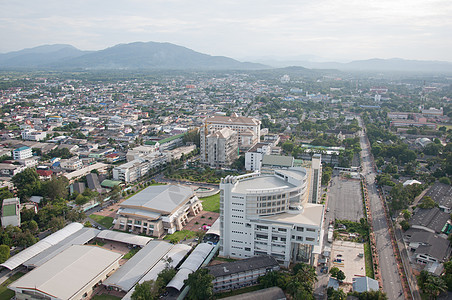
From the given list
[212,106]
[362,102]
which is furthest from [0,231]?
[362,102]

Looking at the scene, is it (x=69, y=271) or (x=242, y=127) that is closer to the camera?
(x=69, y=271)

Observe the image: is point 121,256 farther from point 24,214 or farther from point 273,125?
point 273,125

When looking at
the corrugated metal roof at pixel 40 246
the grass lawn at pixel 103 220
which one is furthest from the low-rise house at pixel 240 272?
the grass lawn at pixel 103 220

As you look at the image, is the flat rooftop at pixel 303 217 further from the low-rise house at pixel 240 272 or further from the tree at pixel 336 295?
the tree at pixel 336 295

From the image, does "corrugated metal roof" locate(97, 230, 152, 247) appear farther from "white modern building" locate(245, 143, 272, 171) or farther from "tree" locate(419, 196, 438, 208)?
"tree" locate(419, 196, 438, 208)

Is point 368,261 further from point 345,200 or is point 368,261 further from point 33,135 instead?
point 33,135

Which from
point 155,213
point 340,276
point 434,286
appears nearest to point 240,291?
point 340,276
